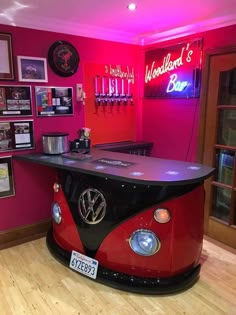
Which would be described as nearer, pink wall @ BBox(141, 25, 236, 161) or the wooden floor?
the wooden floor

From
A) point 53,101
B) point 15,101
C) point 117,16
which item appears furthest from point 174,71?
point 15,101

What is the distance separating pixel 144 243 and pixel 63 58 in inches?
77.4

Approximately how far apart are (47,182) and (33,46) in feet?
4.50

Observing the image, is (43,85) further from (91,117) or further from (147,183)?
(147,183)

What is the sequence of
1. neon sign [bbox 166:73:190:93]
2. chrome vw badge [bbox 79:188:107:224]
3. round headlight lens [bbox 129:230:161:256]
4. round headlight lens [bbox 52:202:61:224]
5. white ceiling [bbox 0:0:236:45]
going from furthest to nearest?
1. neon sign [bbox 166:73:190:93]
2. round headlight lens [bbox 52:202:61:224]
3. white ceiling [bbox 0:0:236:45]
4. chrome vw badge [bbox 79:188:107:224]
5. round headlight lens [bbox 129:230:161:256]

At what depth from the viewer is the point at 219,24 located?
8.23 ft

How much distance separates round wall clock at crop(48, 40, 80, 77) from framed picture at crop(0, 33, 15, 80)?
1.24 feet

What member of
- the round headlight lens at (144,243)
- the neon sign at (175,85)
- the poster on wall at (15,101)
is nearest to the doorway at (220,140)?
the neon sign at (175,85)

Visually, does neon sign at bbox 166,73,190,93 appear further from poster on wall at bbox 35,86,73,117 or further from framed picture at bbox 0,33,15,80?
framed picture at bbox 0,33,15,80

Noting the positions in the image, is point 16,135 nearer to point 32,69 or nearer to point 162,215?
point 32,69

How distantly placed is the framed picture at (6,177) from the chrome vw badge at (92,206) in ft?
2.92

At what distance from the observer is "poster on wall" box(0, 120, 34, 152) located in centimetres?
253

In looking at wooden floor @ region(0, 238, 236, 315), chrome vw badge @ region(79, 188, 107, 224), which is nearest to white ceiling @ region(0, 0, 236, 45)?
chrome vw badge @ region(79, 188, 107, 224)

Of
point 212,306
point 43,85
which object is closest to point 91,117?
point 43,85
